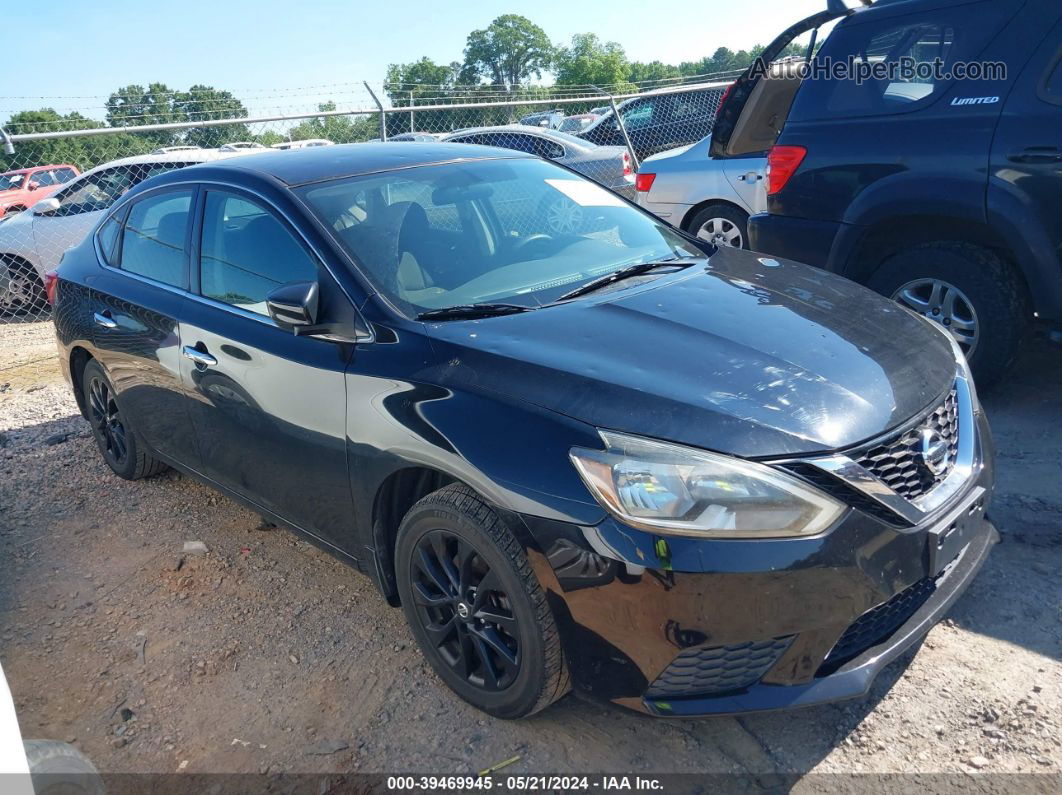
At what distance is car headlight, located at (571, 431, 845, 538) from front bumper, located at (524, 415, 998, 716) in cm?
3

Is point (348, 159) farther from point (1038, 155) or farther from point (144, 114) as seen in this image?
point (144, 114)

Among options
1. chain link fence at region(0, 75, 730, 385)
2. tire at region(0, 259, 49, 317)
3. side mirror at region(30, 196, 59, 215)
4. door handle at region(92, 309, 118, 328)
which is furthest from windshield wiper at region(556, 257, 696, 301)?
tire at region(0, 259, 49, 317)

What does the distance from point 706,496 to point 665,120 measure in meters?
12.0

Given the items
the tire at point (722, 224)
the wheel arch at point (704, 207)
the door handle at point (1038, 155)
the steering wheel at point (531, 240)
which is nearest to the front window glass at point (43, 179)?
the wheel arch at point (704, 207)

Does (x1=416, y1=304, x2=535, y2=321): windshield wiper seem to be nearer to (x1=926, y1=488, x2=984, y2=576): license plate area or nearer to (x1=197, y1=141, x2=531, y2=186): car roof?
(x1=197, y1=141, x2=531, y2=186): car roof

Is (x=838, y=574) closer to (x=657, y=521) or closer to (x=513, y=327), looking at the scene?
(x=657, y=521)

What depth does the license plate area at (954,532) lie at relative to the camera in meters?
2.30

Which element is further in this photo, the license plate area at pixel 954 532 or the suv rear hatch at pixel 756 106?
the suv rear hatch at pixel 756 106

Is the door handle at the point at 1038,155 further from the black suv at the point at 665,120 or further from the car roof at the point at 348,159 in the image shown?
the black suv at the point at 665,120

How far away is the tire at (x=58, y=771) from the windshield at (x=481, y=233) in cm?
159

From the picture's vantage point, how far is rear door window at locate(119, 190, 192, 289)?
12.5ft

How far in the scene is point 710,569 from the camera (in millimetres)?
2111

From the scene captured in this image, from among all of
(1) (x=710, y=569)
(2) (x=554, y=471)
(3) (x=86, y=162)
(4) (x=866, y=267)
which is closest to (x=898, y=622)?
(1) (x=710, y=569)

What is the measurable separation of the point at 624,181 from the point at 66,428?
664 centimetres
